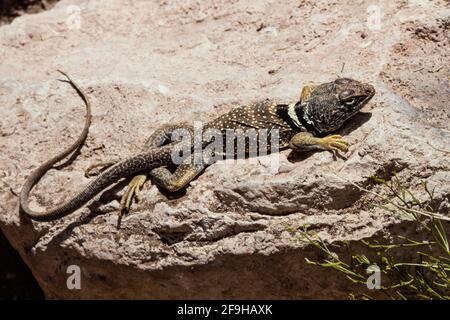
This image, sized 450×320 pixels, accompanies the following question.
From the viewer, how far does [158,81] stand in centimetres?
694

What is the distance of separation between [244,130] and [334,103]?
2.89 ft

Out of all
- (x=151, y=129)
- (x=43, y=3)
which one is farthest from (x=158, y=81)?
(x=43, y=3)

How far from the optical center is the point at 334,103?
19.1ft

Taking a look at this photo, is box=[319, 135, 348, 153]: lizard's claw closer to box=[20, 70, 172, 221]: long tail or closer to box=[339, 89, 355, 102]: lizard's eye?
box=[339, 89, 355, 102]: lizard's eye

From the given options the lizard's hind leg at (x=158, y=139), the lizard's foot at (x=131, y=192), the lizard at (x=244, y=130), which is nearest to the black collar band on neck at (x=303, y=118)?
the lizard at (x=244, y=130)

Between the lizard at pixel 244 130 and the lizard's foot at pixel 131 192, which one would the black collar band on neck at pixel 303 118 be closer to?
the lizard at pixel 244 130

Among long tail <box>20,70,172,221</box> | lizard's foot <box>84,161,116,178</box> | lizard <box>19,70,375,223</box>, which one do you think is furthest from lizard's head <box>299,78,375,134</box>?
lizard's foot <box>84,161,116,178</box>

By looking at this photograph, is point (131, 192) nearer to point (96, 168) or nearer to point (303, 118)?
point (96, 168)

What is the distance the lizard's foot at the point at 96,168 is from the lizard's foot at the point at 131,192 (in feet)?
1.08

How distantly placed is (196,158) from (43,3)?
5.17m

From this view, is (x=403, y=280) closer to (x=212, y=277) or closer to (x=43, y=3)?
(x=212, y=277)

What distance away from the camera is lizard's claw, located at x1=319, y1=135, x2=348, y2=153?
561cm

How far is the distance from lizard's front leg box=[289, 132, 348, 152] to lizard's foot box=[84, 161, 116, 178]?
5.94 feet

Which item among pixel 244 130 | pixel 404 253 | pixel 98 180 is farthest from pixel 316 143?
pixel 98 180
